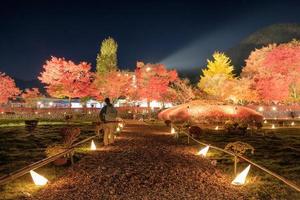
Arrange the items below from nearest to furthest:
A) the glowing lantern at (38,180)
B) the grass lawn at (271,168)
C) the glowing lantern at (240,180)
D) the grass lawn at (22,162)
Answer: the grass lawn at (22,162) < the grass lawn at (271,168) < the glowing lantern at (38,180) < the glowing lantern at (240,180)

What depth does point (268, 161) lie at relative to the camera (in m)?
14.0

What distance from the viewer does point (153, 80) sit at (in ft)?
195

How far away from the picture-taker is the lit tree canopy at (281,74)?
162ft

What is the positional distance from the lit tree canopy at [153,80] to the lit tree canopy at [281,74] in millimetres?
14639

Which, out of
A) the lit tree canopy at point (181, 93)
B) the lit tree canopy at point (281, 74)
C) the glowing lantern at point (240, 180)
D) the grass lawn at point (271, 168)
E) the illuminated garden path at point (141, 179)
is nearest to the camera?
the illuminated garden path at point (141, 179)

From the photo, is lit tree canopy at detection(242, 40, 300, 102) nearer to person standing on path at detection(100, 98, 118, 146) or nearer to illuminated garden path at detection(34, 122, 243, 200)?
person standing on path at detection(100, 98, 118, 146)

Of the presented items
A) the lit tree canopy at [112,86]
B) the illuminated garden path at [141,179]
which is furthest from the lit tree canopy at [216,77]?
the illuminated garden path at [141,179]

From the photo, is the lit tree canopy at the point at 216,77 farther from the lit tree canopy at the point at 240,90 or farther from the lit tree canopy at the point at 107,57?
the lit tree canopy at the point at 107,57

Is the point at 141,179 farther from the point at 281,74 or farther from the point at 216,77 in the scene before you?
the point at 216,77

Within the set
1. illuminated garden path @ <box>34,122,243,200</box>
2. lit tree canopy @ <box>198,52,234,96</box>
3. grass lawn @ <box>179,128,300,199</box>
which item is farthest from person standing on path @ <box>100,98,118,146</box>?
lit tree canopy @ <box>198,52,234,96</box>

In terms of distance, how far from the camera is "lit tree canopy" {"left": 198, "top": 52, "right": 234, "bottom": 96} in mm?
63456

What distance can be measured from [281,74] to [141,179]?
45.9m

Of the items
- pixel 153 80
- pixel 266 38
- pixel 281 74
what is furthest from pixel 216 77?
pixel 266 38

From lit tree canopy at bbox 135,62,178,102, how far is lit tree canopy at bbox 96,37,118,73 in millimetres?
7545
